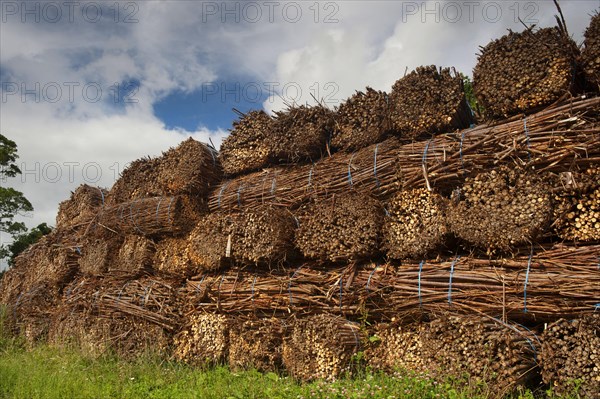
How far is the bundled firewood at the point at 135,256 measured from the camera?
8.19m

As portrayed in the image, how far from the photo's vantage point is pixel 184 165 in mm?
8102

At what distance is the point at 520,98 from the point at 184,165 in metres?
5.11

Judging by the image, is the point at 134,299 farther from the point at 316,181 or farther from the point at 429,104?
the point at 429,104

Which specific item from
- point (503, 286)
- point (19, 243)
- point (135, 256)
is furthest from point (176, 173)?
point (19, 243)

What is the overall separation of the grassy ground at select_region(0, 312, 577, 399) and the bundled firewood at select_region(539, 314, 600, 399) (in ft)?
0.50

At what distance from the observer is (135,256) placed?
8.30 meters

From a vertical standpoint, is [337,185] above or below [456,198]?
above

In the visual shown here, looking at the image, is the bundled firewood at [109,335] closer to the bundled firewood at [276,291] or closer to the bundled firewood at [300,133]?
the bundled firewood at [276,291]

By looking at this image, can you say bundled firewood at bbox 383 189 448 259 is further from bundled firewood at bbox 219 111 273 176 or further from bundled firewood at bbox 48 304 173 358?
bundled firewood at bbox 48 304 173 358

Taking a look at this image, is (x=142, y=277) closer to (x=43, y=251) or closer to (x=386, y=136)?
(x=43, y=251)

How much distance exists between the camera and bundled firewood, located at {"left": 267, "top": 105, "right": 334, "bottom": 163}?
699cm

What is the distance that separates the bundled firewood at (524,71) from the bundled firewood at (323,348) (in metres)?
3.06

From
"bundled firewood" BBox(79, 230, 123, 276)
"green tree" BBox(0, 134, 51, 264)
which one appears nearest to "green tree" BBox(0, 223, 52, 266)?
"green tree" BBox(0, 134, 51, 264)

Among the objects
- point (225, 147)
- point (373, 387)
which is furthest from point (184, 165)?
point (373, 387)
